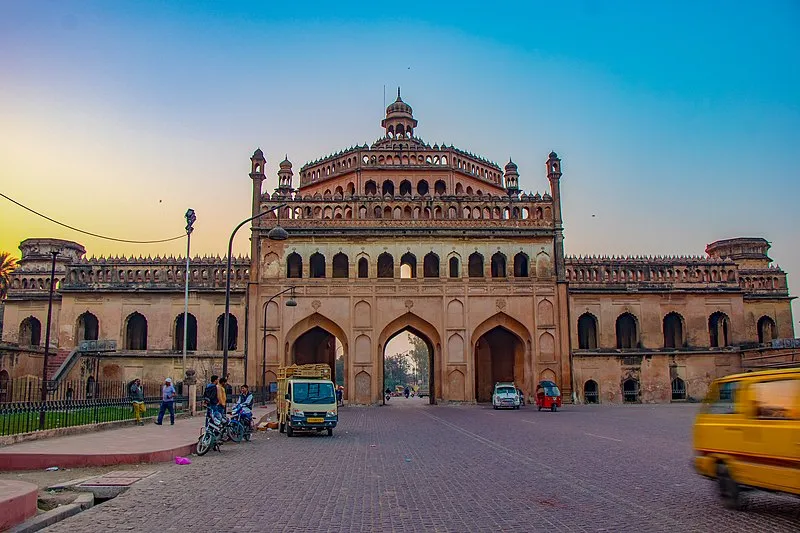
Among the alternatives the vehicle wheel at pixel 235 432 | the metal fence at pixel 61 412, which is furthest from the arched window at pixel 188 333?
the vehicle wheel at pixel 235 432

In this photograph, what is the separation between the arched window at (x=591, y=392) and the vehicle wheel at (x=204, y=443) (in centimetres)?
2774

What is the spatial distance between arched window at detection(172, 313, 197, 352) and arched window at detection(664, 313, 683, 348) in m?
27.1

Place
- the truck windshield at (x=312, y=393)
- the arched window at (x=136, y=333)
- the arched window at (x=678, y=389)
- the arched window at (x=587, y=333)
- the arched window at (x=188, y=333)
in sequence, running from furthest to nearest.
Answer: the arched window at (x=587, y=333) → the arched window at (x=136, y=333) → the arched window at (x=188, y=333) → the arched window at (x=678, y=389) → the truck windshield at (x=312, y=393)

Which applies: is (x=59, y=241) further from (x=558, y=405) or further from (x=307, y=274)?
(x=558, y=405)

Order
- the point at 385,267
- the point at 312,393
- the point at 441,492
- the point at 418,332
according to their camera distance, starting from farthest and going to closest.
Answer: the point at 385,267, the point at 418,332, the point at 312,393, the point at 441,492

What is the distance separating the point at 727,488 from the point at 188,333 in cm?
3576

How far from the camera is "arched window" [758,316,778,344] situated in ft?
144

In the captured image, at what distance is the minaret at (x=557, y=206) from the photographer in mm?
39062

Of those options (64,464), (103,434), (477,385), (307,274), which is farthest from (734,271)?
(64,464)

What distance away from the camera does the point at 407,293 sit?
3862 cm

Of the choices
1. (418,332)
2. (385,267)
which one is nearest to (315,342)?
(385,267)

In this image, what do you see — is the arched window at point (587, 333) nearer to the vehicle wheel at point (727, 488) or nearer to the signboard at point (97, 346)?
the signboard at point (97, 346)

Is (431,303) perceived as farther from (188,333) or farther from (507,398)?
(188,333)

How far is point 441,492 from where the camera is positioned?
31.3 ft
